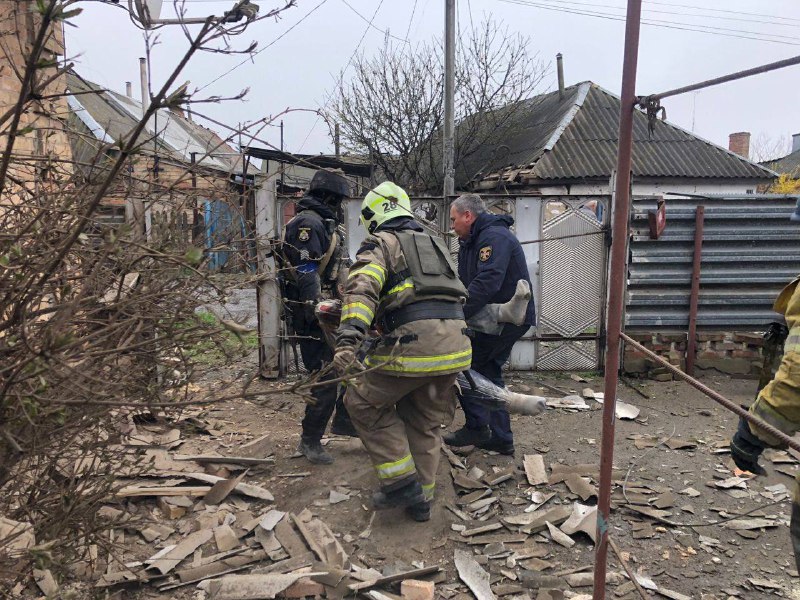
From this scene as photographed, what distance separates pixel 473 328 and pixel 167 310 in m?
2.85

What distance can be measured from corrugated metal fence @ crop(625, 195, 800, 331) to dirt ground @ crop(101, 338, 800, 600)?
1.17 m

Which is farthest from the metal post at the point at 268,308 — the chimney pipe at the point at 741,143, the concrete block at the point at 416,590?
the chimney pipe at the point at 741,143

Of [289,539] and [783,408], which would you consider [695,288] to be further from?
[289,539]

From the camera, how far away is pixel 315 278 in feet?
15.2

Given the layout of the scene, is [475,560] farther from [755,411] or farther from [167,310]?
[167,310]

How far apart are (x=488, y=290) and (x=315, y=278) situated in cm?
135

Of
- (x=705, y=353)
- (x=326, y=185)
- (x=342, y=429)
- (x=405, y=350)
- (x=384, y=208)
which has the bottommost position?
(x=342, y=429)

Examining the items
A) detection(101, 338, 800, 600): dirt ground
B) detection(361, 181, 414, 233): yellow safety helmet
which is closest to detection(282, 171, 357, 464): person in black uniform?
detection(101, 338, 800, 600): dirt ground

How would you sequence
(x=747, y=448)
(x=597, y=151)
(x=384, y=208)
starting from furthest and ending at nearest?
(x=597, y=151)
(x=384, y=208)
(x=747, y=448)

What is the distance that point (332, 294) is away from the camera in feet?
16.8

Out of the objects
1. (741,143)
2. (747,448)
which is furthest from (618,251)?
(741,143)

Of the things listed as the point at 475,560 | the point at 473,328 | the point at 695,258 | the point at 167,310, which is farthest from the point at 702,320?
the point at 167,310

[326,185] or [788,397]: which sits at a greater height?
[326,185]

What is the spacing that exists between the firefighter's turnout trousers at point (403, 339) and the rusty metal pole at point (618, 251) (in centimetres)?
135
